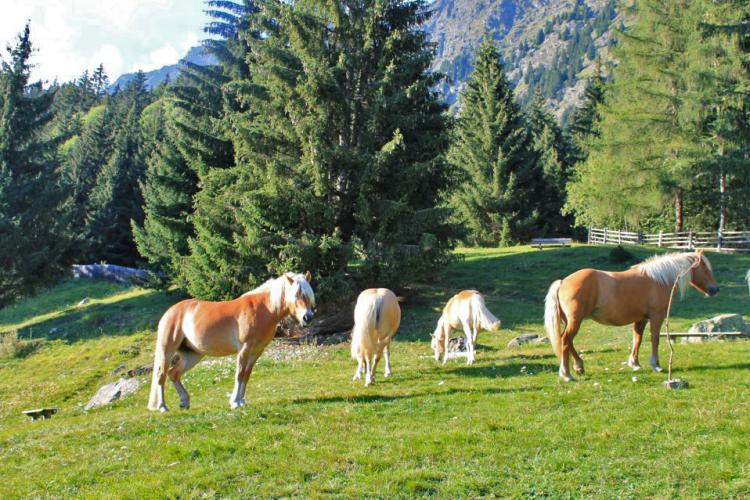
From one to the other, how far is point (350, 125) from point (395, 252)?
622cm

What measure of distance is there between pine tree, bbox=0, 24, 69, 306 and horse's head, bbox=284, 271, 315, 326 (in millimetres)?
30116

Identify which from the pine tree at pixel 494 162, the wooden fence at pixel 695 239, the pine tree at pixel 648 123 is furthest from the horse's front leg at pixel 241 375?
the pine tree at pixel 494 162

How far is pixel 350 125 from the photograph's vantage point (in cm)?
2523

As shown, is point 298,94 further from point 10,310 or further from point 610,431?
point 10,310

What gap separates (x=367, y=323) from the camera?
506 inches

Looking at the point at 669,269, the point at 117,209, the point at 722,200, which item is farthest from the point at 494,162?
the point at 669,269

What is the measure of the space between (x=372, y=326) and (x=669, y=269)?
618cm

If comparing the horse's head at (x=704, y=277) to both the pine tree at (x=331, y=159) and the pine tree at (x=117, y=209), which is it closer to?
the pine tree at (x=331, y=159)

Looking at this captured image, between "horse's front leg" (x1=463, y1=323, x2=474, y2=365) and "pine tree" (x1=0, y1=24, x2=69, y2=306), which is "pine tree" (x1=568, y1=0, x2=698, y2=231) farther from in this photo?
"pine tree" (x1=0, y1=24, x2=69, y2=306)

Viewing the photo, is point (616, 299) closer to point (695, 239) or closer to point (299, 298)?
point (299, 298)

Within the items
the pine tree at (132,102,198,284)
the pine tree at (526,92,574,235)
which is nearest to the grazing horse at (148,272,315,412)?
the pine tree at (132,102,198,284)

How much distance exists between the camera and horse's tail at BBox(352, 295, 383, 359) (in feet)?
42.0

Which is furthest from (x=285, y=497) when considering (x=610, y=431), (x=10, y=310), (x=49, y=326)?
(x=10, y=310)

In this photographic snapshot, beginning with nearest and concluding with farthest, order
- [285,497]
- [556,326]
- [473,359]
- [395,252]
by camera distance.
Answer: [285,497] < [556,326] < [473,359] < [395,252]
